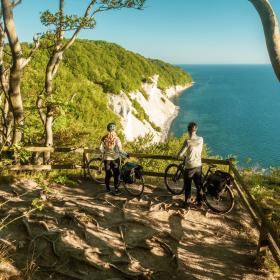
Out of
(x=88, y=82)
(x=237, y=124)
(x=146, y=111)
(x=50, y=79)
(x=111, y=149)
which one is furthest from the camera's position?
(x=237, y=124)

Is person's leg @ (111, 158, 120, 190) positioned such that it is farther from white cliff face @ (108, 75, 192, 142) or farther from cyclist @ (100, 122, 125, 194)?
white cliff face @ (108, 75, 192, 142)

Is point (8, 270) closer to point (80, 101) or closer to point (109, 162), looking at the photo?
point (109, 162)

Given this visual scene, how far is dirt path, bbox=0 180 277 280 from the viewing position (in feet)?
21.9

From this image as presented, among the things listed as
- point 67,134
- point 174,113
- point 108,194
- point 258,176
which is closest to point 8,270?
point 108,194

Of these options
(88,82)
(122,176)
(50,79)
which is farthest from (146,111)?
(122,176)

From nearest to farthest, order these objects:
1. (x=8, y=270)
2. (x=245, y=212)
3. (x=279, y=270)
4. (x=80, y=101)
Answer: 1. (x=8, y=270)
2. (x=279, y=270)
3. (x=245, y=212)
4. (x=80, y=101)

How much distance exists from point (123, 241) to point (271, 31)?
562 cm

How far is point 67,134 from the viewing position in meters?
17.8

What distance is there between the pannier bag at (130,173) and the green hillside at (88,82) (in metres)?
2.81

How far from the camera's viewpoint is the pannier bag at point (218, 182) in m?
9.42

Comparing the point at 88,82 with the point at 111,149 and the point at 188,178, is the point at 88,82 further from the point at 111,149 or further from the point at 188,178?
the point at 188,178

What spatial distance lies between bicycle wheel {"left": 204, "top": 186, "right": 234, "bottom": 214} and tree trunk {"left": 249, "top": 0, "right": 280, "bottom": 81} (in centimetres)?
572

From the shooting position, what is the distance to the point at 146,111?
73000 mm

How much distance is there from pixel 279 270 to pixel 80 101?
40.8m
